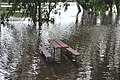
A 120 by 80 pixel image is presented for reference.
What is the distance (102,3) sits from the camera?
13266 millimetres

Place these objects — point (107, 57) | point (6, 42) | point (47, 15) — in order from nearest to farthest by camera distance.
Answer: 1. point (107, 57)
2. point (6, 42)
3. point (47, 15)

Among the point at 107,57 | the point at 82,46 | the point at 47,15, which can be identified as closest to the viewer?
the point at 107,57

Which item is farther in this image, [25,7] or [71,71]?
[25,7]

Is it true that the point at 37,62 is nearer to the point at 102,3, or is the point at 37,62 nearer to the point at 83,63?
the point at 83,63

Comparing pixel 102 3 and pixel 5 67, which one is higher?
pixel 102 3

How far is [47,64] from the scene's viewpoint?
13.0 metres

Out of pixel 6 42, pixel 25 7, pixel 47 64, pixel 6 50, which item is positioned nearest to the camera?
pixel 47 64

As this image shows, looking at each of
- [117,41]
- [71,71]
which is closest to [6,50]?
[71,71]

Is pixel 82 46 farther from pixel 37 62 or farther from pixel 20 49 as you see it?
pixel 37 62

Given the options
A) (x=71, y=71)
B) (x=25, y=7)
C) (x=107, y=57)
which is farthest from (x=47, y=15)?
(x=71, y=71)

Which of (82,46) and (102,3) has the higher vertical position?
(102,3)

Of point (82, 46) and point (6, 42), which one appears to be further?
point (6, 42)

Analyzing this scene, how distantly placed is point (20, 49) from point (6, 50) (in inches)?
28.4

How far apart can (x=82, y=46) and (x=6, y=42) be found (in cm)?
437
